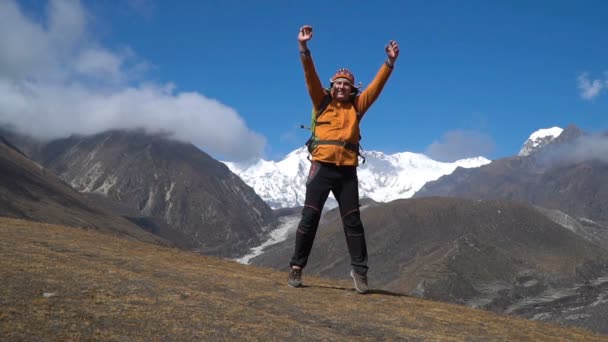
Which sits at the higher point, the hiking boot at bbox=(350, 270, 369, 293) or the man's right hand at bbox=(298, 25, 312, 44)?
the man's right hand at bbox=(298, 25, 312, 44)

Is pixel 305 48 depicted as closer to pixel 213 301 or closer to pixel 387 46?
pixel 387 46

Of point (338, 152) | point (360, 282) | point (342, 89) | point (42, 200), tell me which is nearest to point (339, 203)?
point (338, 152)

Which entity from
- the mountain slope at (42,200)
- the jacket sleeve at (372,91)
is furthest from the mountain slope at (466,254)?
the jacket sleeve at (372,91)

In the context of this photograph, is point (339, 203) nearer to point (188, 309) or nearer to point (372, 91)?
point (372, 91)

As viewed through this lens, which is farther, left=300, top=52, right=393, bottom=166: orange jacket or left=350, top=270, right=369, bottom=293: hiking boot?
left=350, top=270, right=369, bottom=293: hiking boot

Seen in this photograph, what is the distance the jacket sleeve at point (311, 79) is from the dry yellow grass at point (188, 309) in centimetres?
335

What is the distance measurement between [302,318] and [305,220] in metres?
2.80

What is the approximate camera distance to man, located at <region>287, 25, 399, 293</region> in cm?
977

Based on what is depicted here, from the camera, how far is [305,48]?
32.0ft

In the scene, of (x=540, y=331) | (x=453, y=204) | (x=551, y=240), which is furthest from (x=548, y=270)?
(x=540, y=331)

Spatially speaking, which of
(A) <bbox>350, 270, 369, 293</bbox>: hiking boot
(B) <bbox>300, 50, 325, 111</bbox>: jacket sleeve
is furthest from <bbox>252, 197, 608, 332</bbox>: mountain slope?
(B) <bbox>300, 50, 325, 111</bbox>: jacket sleeve

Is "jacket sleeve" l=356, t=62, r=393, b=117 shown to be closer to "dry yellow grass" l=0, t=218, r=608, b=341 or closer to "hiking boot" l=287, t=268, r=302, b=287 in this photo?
"hiking boot" l=287, t=268, r=302, b=287

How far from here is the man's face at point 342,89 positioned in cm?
1002

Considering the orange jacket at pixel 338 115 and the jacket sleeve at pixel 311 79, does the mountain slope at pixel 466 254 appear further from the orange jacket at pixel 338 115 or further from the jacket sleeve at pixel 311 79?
the jacket sleeve at pixel 311 79
